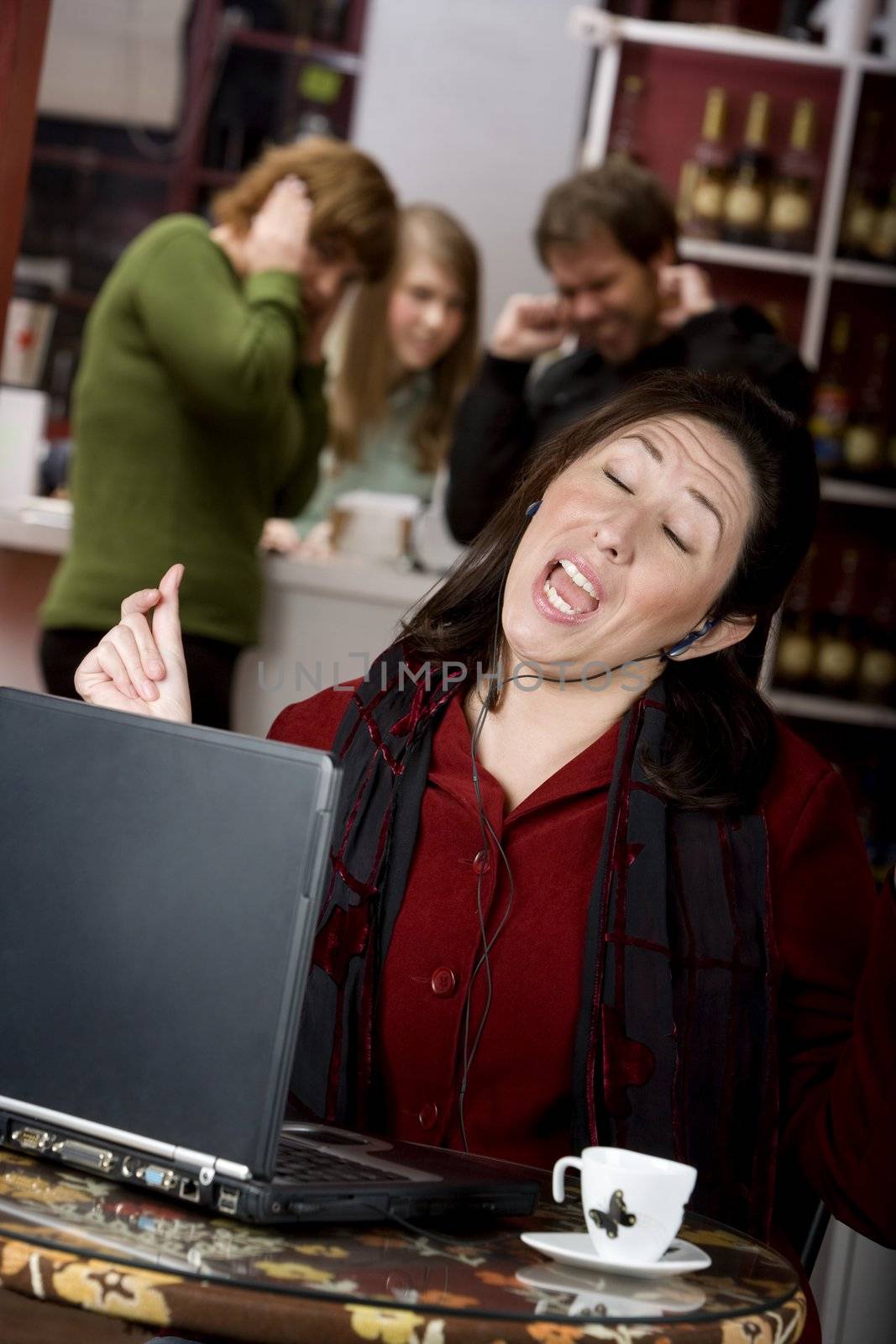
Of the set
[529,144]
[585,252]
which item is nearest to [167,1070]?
[585,252]

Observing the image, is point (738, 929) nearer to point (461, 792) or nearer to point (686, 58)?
point (461, 792)

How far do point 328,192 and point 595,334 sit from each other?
22.6 inches

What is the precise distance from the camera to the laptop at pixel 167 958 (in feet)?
2.43

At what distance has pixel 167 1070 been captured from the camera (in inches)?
29.9

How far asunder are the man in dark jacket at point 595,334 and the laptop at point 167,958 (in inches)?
71.9

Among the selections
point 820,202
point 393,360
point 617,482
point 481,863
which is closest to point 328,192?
point 393,360

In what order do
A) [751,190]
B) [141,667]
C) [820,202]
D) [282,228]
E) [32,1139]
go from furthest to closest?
[820,202]
[751,190]
[282,228]
[141,667]
[32,1139]

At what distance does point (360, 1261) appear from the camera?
733 mm

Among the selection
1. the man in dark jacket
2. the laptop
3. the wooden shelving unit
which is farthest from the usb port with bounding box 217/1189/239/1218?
the wooden shelving unit

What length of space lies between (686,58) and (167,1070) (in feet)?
11.5

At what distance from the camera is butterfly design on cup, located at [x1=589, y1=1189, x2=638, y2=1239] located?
31.0 inches

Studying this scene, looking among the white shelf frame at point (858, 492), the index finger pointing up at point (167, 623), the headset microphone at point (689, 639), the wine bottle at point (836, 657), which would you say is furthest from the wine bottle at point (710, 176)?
the index finger pointing up at point (167, 623)

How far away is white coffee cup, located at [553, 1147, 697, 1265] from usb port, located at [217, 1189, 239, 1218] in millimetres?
182

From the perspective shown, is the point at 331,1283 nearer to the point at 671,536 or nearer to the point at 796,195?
the point at 671,536
